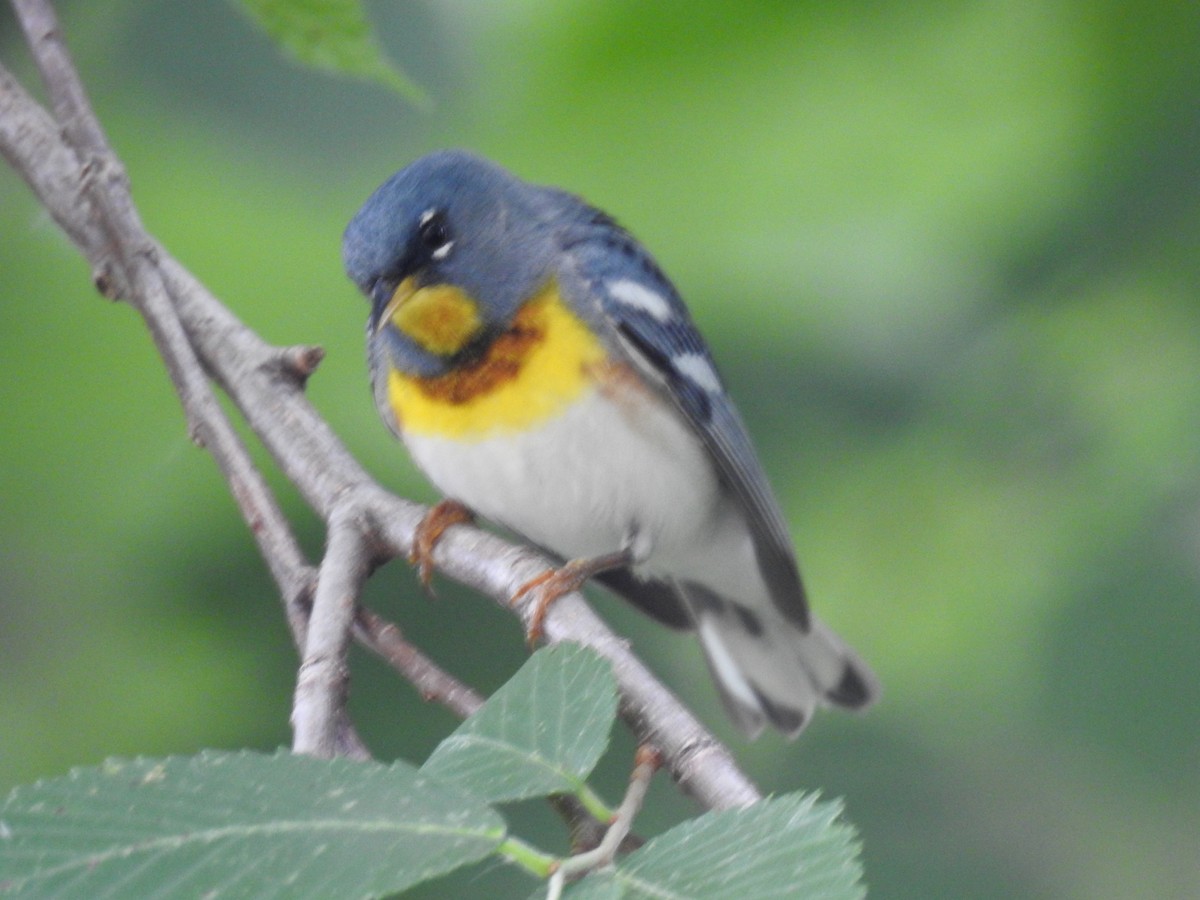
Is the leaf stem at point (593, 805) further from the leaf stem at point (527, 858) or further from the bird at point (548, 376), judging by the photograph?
the bird at point (548, 376)

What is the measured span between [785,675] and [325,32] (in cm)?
169

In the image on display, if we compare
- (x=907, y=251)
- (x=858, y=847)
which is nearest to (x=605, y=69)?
(x=907, y=251)

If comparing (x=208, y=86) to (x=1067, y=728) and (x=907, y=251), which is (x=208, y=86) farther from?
(x=1067, y=728)

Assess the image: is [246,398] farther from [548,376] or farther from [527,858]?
[527,858]

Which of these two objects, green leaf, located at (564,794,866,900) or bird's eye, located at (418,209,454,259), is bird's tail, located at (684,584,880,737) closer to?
bird's eye, located at (418,209,454,259)

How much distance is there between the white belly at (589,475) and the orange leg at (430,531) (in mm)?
93

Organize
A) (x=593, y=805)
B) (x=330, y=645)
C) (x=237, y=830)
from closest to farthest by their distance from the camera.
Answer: (x=237, y=830) → (x=593, y=805) → (x=330, y=645)

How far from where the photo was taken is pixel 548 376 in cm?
225

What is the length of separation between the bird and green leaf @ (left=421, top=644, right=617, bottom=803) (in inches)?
36.2

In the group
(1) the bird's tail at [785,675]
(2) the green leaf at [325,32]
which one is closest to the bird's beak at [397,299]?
(2) the green leaf at [325,32]

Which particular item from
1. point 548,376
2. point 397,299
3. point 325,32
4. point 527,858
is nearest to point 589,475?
point 548,376

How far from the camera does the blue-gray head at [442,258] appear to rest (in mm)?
2184

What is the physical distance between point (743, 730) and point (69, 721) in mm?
1279

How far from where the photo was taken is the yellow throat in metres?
2.25
